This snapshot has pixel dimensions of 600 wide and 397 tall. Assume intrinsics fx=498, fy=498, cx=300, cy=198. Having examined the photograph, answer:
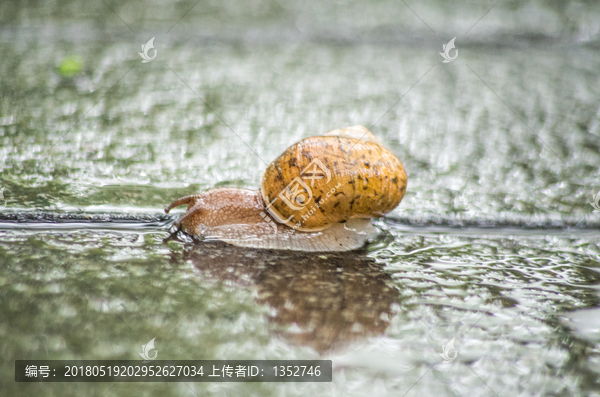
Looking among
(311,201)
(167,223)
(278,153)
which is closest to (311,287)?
(311,201)

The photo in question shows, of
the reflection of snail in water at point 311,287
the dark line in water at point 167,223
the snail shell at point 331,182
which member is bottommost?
the reflection of snail in water at point 311,287

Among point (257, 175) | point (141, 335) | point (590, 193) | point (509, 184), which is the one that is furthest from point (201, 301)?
point (590, 193)

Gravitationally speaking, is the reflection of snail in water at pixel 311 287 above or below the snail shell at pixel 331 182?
below

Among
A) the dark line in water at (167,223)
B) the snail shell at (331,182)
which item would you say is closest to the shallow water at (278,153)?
the dark line in water at (167,223)

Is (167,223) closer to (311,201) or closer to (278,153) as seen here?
(311,201)

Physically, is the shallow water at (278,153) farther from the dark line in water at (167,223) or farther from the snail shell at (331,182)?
the snail shell at (331,182)


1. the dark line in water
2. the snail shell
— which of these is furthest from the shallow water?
the snail shell

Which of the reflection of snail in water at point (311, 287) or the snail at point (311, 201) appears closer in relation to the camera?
the reflection of snail in water at point (311, 287)
